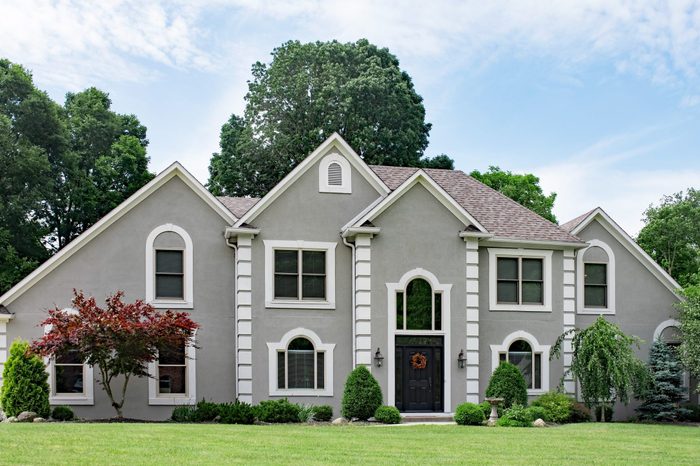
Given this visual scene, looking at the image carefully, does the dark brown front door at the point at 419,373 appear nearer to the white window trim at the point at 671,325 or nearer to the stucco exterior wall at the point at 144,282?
the stucco exterior wall at the point at 144,282

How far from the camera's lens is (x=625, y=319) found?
102ft

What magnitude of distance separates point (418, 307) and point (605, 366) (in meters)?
5.89

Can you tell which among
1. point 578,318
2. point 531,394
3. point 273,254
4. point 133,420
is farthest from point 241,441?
point 578,318

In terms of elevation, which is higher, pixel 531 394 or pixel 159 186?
pixel 159 186

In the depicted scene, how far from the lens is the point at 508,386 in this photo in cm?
2716

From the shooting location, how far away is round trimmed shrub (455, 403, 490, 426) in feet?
82.0

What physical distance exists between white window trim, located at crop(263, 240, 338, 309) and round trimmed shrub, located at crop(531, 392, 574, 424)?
6.97 metres

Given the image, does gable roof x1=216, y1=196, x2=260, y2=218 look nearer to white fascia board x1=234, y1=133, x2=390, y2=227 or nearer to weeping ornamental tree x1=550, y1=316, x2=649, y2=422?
white fascia board x1=234, y1=133, x2=390, y2=227

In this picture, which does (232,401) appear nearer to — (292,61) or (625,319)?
(625,319)

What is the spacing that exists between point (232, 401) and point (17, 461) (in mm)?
13154

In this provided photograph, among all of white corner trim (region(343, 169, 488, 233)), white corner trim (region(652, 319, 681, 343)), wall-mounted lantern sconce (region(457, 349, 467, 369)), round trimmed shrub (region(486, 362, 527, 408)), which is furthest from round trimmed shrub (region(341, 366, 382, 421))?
white corner trim (region(652, 319, 681, 343))

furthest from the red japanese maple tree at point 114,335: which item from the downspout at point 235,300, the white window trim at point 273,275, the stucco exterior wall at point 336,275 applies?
the white window trim at point 273,275

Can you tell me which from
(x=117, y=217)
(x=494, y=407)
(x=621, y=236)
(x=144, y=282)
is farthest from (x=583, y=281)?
(x=117, y=217)

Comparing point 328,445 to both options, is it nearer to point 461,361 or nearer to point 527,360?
point 461,361
